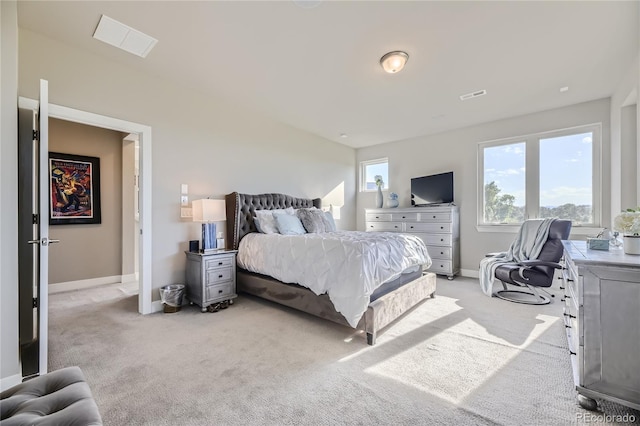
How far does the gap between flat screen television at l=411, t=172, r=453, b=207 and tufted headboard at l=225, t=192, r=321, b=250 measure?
2.89 m

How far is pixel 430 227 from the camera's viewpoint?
5.09 meters

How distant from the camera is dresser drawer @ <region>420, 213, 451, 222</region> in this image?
16.1 ft

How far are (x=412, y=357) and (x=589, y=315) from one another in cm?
118

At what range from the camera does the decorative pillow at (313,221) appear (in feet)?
13.5

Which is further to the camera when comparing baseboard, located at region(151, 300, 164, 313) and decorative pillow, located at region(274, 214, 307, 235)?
decorative pillow, located at region(274, 214, 307, 235)

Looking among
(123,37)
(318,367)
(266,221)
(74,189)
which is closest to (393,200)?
(266,221)

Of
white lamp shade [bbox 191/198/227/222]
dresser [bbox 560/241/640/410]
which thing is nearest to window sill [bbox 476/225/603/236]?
dresser [bbox 560/241/640/410]

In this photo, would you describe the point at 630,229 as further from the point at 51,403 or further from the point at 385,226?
the point at 385,226

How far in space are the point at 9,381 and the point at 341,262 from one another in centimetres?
251

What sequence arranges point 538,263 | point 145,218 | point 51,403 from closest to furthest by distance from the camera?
point 51,403 < point 145,218 < point 538,263

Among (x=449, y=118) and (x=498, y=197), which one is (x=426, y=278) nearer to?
(x=498, y=197)

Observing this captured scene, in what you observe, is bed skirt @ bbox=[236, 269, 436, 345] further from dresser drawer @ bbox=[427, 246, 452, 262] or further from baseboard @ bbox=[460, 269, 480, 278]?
baseboard @ bbox=[460, 269, 480, 278]

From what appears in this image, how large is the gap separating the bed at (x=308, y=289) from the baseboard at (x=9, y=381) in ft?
6.85

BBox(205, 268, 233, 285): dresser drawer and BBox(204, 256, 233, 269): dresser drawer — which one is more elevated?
BBox(204, 256, 233, 269): dresser drawer
